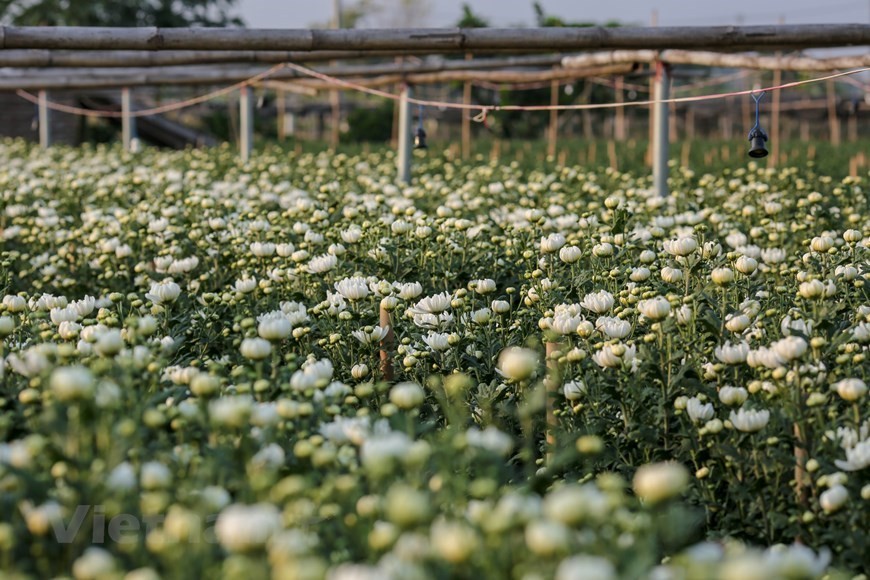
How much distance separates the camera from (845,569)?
2.28 meters

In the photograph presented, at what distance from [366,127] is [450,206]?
17150 millimetres

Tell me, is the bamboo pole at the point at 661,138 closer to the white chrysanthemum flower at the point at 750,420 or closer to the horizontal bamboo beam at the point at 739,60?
the horizontal bamboo beam at the point at 739,60

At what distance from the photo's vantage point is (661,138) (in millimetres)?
6707

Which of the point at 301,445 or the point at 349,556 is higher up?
the point at 301,445

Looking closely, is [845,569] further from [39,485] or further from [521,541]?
[39,485]

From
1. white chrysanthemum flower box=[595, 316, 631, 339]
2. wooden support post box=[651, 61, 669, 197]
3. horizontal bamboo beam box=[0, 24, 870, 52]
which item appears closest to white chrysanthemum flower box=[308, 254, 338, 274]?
white chrysanthemum flower box=[595, 316, 631, 339]

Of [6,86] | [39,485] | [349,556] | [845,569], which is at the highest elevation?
[6,86]

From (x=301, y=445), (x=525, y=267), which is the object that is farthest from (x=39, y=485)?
(x=525, y=267)

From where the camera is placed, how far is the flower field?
160 centimetres

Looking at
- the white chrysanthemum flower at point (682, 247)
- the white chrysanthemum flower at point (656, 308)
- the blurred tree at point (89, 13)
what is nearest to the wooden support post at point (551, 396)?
the white chrysanthemum flower at point (656, 308)

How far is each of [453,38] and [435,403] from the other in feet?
8.91

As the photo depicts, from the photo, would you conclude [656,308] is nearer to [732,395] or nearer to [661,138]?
[732,395]

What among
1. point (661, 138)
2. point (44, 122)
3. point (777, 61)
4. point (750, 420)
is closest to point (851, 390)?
point (750, 420)

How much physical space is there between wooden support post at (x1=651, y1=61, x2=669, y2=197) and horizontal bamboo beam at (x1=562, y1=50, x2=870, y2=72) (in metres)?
0.12
